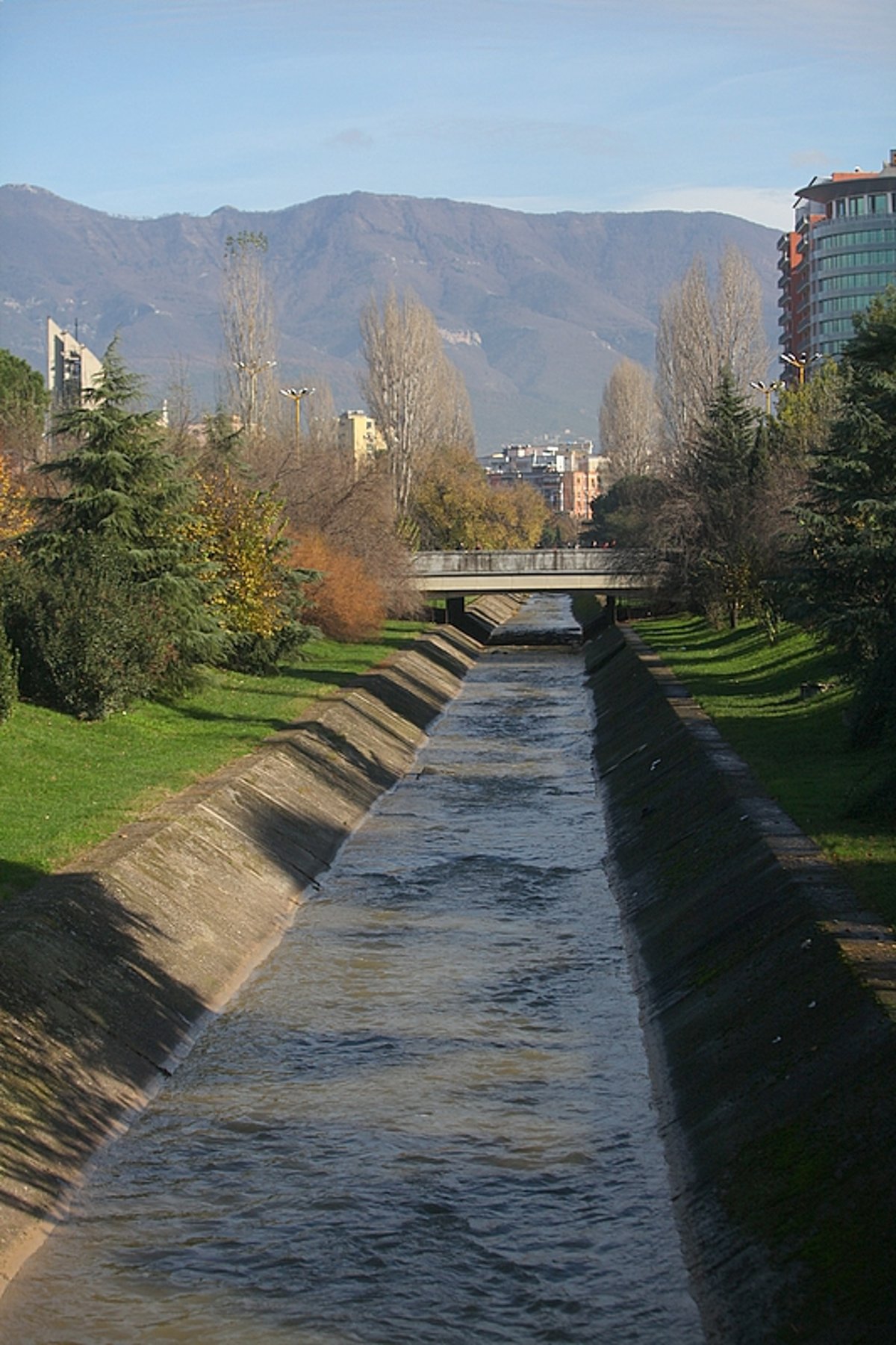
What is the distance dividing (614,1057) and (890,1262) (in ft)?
24.7

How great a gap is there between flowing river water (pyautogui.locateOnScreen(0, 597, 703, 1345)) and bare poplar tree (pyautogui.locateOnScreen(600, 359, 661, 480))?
463 feet

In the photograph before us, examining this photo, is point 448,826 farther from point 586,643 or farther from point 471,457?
point 471,457

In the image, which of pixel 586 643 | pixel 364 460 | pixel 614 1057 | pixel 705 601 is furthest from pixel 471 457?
pixel 614 1057

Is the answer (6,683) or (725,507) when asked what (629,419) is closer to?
(725,507)

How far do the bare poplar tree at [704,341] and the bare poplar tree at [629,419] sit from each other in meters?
34.8

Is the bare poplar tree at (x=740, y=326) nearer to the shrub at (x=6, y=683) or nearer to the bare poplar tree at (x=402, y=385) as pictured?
the bare poplar tree at (x=402, y=385)

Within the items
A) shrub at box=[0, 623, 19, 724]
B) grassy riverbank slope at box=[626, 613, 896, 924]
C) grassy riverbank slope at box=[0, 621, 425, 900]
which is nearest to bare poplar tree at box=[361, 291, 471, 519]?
grassy riverbank slope at box=[626, 613, 896, 924]

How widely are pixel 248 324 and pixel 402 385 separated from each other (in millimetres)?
14077

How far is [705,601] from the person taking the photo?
2576 inches

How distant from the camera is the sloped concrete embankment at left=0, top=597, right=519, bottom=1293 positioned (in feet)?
47.6

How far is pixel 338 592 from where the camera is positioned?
61594mm

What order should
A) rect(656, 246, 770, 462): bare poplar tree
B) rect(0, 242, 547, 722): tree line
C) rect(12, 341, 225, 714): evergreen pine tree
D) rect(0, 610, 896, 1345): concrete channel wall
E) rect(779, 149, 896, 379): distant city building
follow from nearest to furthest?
rect(0, 610, 896, 1345): concrete channel wall → rect(0, 242, 547, 722): tree line → rect(12, 341, 225, 714): evergreen pine tree → rect(656, 246, 770, 462): bare poplar tree → rect(779, 149, 896, 379): distant city building

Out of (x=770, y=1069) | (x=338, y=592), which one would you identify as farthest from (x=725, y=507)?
(x=770, y=1069)

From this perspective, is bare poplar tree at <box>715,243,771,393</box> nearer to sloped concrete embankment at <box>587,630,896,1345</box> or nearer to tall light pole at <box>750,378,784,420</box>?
tall light pole at <box>750,378,784,420</box>
